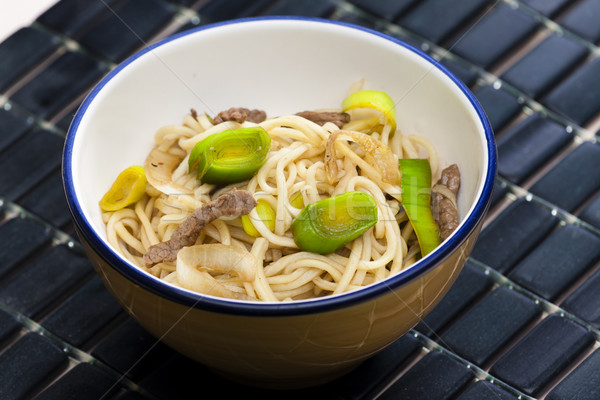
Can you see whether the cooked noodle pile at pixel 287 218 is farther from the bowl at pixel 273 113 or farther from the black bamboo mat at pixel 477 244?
the black bamboo mat at pixel 477 244

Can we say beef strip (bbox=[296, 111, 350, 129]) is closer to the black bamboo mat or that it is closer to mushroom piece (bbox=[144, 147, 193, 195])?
mushroom piece (bbox=[144, 147, 193, 195])

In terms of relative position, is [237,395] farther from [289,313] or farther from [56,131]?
[56,131]

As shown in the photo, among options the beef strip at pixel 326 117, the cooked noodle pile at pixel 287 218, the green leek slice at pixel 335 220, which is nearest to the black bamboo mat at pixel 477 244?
the cooked noodle pile at pixel 287 218

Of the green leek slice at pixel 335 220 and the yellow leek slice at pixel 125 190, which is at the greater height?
the green leek slice at pixel 335 220

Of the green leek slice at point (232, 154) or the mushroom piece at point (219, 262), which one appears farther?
the green leek slice at point (232, 154)

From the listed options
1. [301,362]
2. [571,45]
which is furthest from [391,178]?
[571,45]

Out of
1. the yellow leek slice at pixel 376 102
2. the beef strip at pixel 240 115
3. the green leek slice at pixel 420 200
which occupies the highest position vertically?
the yellow leek slice at pixel 376 102
